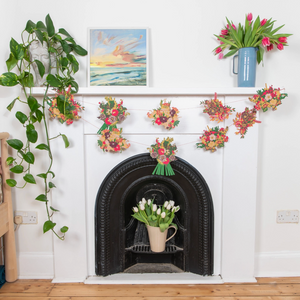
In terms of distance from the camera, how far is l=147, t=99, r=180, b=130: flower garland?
152 centimetres

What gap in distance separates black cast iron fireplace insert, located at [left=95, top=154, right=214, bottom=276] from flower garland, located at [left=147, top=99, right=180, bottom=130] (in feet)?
0.83

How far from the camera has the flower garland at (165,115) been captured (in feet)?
4.97

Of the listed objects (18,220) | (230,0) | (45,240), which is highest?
(230,0)

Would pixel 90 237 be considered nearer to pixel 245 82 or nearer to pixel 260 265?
pixel 260 265

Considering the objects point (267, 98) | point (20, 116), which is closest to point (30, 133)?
point (20, 116)

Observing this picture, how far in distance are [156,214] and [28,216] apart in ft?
2.85

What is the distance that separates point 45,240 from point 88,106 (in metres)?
0.97

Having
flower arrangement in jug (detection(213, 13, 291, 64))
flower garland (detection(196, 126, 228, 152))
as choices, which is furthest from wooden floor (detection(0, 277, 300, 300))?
flower arrangement in jug (detection(213, 13, 291, 64))

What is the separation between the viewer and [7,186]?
1.62 meters

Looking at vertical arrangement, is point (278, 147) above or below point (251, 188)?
above

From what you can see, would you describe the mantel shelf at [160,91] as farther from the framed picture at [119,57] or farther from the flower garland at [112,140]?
the flower garland at [112,140]

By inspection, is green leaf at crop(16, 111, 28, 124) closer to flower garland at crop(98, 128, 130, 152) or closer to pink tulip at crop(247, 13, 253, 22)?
flower garland at crop(98, 128, 130, 152)

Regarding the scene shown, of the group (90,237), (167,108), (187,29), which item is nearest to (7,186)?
(90,237)

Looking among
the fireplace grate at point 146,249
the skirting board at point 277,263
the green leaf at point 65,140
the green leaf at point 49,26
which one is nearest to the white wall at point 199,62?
the skirting board at point 277,263
